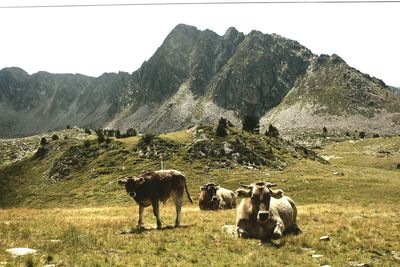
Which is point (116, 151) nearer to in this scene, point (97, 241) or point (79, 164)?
point (79, 164)

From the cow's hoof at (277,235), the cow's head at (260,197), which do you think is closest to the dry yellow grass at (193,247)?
the cow's hoof at (277,235)

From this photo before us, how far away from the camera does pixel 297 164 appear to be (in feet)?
275

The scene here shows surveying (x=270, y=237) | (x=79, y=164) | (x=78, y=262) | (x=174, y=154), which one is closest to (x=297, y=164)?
(x=174, y=154)

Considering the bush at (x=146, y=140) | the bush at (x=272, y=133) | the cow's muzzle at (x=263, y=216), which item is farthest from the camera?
the bush at (x=272, y=133)

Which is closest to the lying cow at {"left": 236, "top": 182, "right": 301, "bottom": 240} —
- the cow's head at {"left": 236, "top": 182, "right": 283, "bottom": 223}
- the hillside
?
the cow's head at {"left": 236, "top": 182, "right": 283, "bottom": 223}

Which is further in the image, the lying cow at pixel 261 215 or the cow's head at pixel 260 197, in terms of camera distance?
the lying cow at pixel 261 215

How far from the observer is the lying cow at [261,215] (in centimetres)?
1653

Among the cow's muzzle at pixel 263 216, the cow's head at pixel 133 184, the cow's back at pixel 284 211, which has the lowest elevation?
the cow's back at pixel 284 211

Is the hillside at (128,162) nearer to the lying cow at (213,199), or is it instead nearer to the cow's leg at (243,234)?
the lying cow at (213,199)

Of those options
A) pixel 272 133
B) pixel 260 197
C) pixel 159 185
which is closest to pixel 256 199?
pixel 260 197

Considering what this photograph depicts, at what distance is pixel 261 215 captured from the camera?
51.5ft

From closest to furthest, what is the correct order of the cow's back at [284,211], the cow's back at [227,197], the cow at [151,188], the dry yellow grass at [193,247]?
the dry yellow grass at [193,247]
the cow's back at [284,211]
the cow at [151,188]
the cow's back at [227,197]

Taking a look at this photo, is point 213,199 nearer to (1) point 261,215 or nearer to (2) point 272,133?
(1) point 261,215

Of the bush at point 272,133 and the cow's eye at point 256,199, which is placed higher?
the bush at point 272,133
